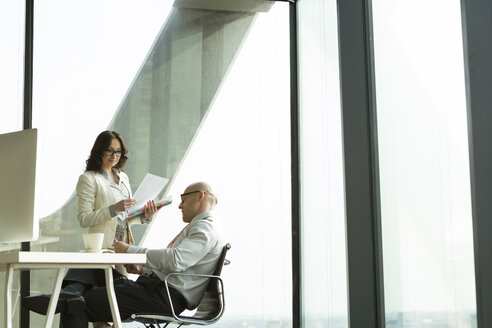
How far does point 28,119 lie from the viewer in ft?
16.2

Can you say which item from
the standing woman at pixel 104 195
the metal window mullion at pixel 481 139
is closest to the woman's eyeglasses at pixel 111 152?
the standing woman at pixel 104 195

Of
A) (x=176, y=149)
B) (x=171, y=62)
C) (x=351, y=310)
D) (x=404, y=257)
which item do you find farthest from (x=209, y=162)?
(x=404, y=257)

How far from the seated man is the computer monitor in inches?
36.1

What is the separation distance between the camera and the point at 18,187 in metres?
2.45

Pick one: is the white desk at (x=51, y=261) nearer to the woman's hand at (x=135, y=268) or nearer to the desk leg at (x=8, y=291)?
the desk leg at (x=8, y=291)

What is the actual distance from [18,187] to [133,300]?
4.01ft

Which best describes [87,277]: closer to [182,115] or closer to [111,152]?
[111,152]

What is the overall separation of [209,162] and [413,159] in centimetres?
203

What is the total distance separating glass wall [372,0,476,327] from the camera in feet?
10.3

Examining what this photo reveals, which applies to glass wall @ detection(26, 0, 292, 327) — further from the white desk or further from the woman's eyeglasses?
the white desk

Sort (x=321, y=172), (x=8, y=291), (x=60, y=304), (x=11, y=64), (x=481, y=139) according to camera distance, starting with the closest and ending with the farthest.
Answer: (x=8, y=291)
(x=481, y=139)
(x=60, y=304)
(x=321, y=172)
(x=11, y=64)

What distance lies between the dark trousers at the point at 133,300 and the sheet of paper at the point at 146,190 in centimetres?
77

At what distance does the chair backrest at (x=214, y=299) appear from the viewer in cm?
362

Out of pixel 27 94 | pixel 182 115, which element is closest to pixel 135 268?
pixel 182 115
